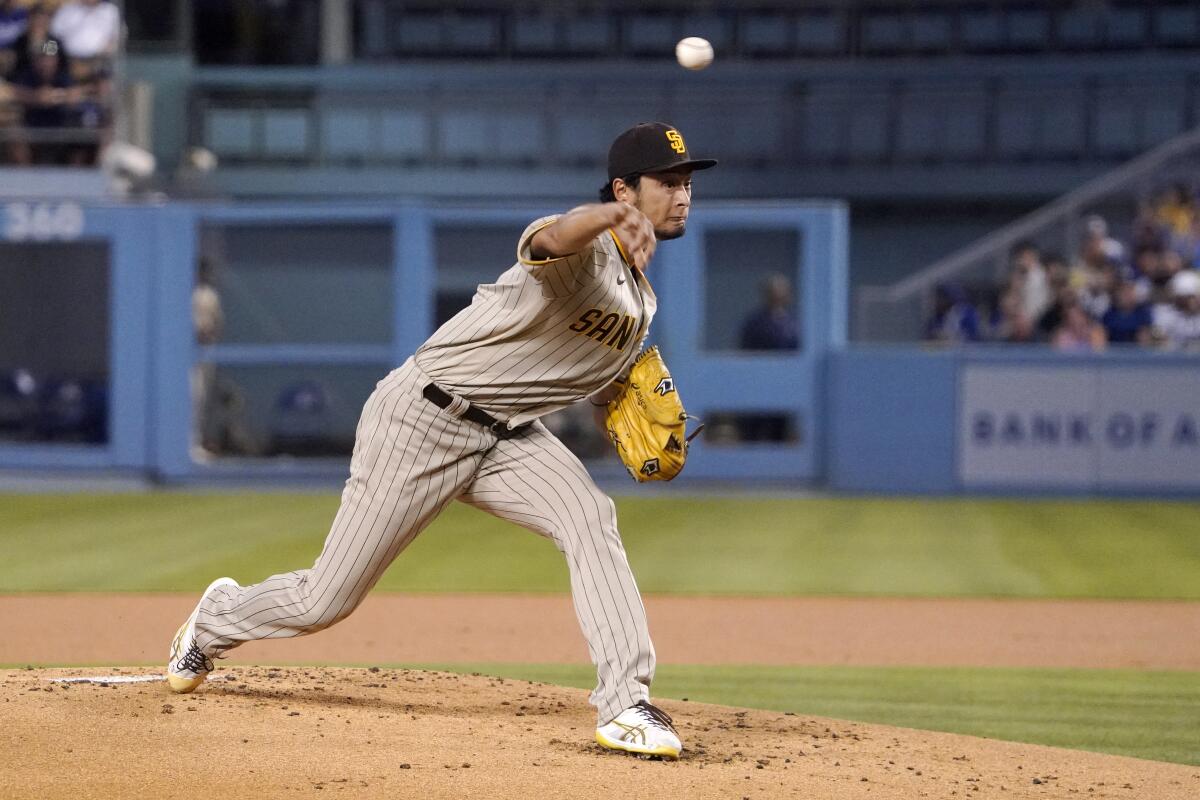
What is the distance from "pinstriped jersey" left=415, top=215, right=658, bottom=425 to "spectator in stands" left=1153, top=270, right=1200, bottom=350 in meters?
10.9

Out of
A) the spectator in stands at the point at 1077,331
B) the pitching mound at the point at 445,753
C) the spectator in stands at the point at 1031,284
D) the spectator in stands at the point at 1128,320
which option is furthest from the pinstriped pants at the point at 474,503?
the spectator in stands at the point at 1031,284

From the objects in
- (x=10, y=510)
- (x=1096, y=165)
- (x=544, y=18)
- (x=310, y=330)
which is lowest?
(x=10, y=510)

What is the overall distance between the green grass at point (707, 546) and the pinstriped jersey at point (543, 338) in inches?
163

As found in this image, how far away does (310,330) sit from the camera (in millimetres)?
14211

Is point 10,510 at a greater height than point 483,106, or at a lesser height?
lesser

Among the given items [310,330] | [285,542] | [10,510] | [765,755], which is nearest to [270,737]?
[765,755]

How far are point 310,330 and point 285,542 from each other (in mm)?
4424

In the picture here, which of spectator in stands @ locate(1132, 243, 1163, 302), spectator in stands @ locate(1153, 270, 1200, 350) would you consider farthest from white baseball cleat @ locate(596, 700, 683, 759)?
spectator in stands @ locate(1132, 243, 1163, 302)

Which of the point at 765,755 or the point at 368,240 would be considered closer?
the point at 765,755

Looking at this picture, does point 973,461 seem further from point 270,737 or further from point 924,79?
point 270,737

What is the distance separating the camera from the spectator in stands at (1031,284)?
15367mm

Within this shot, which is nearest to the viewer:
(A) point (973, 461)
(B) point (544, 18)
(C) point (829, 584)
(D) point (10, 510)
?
(C) point (829, 584)

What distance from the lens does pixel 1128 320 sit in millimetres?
14281

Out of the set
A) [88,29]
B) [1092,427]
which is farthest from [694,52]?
[88,29]
